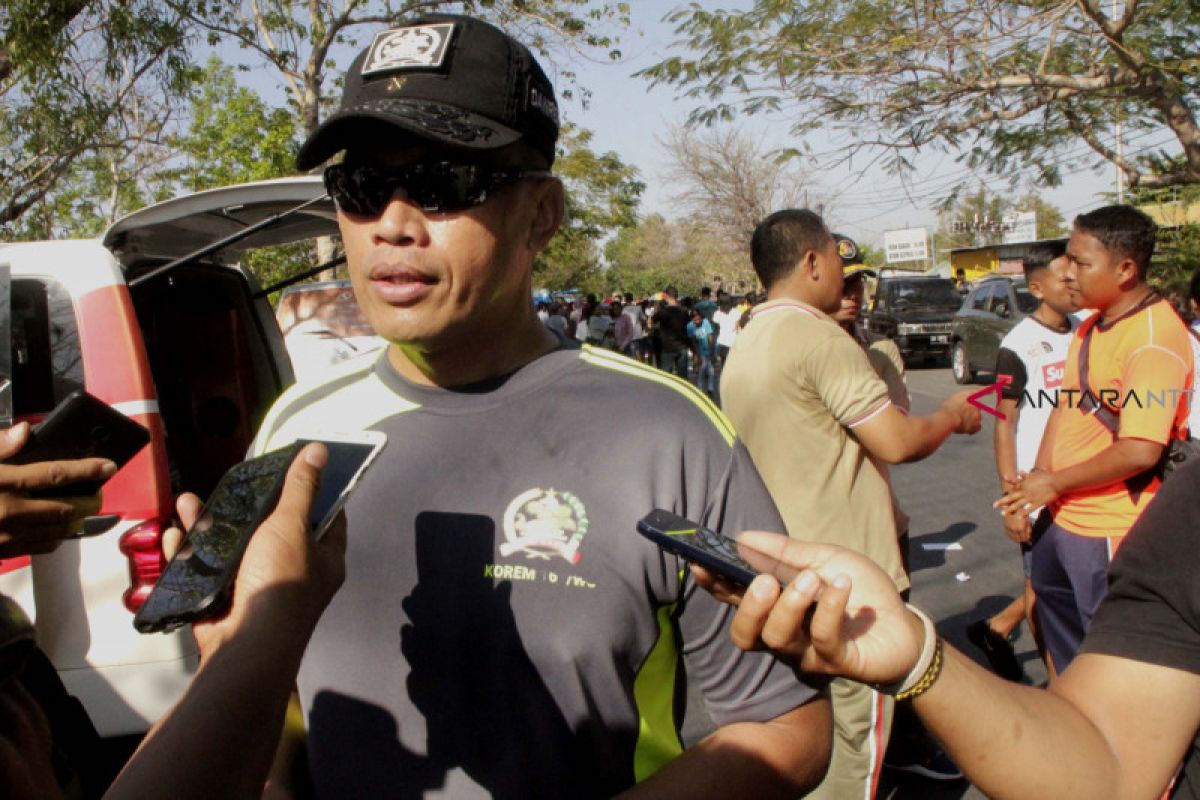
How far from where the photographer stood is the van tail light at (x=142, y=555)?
10.3 ft

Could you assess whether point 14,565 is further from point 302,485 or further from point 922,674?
point 922,674

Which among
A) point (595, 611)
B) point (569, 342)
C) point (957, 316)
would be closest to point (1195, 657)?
point (595, 611)

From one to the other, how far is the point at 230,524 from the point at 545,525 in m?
0.49

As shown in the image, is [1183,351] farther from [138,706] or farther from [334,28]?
[334,28]

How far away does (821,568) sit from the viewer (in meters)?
1.29

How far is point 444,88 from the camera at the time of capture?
1576 millimetres

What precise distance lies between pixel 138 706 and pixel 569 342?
2502 millimetres

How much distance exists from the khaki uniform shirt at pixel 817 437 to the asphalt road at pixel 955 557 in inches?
49.1

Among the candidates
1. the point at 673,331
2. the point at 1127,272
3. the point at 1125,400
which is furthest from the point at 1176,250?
the point at 1125,400

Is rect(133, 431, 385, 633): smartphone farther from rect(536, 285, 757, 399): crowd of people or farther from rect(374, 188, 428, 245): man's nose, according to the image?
rect(536, 285, 757, 399): crowd of people

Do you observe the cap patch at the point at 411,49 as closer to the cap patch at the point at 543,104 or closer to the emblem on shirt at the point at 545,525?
the cap patch at the point at 543,104

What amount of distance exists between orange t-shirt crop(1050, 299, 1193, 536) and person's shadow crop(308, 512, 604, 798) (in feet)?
7.52

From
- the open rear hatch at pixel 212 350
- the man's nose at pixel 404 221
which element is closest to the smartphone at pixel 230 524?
the man's nose at pixel 404 221

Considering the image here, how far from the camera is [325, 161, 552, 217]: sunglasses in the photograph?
1.59 meters
